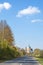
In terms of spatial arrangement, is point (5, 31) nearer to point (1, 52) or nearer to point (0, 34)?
point (0, 34)

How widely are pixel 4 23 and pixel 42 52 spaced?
1946 cm

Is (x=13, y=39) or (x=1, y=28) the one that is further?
(x=13, y=39)

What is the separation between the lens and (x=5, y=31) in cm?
8931

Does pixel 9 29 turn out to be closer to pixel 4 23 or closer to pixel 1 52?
pixel 4 23

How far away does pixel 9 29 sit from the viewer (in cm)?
9006

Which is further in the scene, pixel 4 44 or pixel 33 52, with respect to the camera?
pixel 33 52

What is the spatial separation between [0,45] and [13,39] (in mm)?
29253

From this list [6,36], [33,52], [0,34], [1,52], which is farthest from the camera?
[33,52]

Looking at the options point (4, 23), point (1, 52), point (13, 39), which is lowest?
point (1, 52)

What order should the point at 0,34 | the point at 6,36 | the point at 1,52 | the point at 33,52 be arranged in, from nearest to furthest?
the point at 1,52
the point at 0,34
the point at 6,36
the point at 33,52

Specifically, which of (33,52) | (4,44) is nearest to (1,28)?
(4,44)

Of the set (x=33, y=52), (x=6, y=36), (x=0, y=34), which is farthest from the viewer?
(x=33, y=52)

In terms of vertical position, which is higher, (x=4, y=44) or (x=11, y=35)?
(x=11, y=35)

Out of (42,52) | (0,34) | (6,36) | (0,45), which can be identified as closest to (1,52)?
(0,45)
